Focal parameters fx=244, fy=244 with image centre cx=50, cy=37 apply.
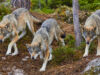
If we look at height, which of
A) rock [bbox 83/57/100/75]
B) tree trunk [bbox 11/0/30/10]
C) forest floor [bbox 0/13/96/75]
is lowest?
forest floor [bbox 0/13/96/75]

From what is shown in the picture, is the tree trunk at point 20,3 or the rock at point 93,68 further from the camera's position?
the tree trunk at point 20,3

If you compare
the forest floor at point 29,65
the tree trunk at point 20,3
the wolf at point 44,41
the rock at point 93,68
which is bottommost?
the forest floor at point 29,65

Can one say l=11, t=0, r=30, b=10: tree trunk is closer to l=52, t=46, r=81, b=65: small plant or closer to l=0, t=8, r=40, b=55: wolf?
l=0, t=8, r=40, b=55: wolf

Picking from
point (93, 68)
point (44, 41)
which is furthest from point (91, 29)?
point (93, 68)

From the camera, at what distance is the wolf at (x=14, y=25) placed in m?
10.2

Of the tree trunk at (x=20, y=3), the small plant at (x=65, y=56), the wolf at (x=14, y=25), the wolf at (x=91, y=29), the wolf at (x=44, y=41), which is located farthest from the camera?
the tree trunk at (x=20, y=3)

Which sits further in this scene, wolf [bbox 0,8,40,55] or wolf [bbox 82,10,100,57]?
wolf [bbox 0,8,40,55]

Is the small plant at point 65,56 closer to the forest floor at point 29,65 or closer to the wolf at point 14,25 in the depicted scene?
the forest floor at point 29,65

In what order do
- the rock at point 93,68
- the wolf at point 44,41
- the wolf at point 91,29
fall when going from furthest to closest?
the wolf at point 91,29, the wolf at point 44,41, the rock at point 93,68

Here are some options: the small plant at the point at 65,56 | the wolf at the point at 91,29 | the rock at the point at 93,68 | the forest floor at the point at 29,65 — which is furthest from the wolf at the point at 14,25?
the rock at the point at 93,68

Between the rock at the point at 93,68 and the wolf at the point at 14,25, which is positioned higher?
the wolf at the point at 14,25

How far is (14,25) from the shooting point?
1060cm

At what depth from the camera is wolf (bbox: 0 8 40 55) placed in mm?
10195

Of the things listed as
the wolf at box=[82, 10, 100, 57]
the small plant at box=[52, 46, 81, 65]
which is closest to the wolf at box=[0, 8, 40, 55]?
the small plant at box=[52, 46, 81, 65]
